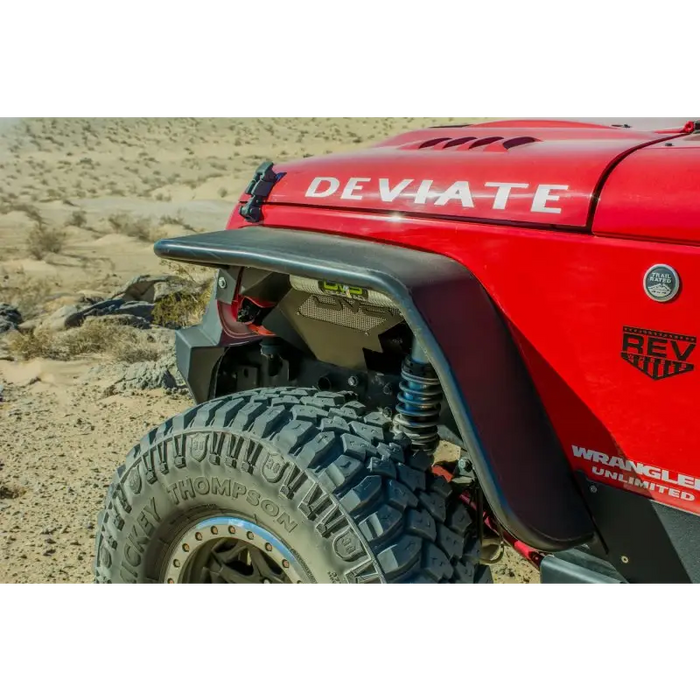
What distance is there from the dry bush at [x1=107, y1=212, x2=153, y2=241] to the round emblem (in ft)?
47.4

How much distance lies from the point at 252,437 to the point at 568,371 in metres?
0.86

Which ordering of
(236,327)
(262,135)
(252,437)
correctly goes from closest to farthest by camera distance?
(252,437) → (236,327) → (262,135)

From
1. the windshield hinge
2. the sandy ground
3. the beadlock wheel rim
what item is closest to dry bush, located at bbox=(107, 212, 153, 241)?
the sandy ground

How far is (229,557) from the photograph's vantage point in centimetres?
222

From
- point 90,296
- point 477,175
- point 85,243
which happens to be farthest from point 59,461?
point 85,243

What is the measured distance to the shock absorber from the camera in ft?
6.91

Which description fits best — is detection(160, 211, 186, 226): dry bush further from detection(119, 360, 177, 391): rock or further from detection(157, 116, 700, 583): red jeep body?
detection(157, 116, 700, 583): red jeep body

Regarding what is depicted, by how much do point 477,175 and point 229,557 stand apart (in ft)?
4.32

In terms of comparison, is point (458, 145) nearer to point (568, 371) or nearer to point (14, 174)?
point (568, 371)

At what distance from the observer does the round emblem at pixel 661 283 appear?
63.9 inches

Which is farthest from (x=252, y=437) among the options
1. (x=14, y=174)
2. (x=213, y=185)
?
(x=14, y=174)

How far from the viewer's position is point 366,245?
2.11 meters

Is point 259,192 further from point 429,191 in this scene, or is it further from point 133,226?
point 133,226

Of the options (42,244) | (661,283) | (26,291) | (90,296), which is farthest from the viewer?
(42,244)
